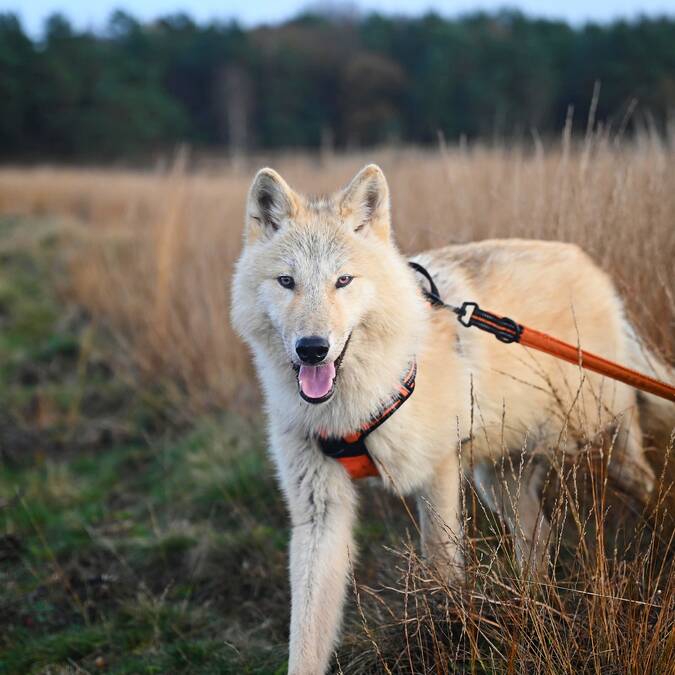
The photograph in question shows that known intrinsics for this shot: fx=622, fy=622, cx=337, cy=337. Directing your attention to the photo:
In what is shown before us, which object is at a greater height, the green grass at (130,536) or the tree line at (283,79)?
the tree line at (283,79)

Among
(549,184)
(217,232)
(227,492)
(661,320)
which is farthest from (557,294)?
(217,232)

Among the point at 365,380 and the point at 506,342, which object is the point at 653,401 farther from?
the point at 365,380

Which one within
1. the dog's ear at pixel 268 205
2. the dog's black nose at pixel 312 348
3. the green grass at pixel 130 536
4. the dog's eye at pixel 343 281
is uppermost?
the dog's ear at pixel 268 205

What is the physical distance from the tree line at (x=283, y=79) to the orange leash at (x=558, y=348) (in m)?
Result: 18.1

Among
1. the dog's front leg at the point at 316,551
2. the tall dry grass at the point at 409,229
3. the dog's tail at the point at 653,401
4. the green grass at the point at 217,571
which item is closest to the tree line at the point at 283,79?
the tall dry grass at the point at 409,229

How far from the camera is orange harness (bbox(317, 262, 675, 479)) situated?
2.49 m

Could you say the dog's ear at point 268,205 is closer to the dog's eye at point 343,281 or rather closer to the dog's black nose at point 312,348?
the dog's eye at point 343,281

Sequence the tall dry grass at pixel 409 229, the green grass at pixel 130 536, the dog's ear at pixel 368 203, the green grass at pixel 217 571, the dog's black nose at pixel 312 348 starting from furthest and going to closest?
the tall dry grass at pixel 409 229 < the green grass at pixel 130 536 < the dog's ear at pixel 368 203 < the dog's black nose at pixel 312 348 < the green grass at pixel 217 571

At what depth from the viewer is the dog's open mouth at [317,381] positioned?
Result: 223 cm

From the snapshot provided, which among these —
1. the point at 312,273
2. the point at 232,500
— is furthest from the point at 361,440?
the point at 232,500

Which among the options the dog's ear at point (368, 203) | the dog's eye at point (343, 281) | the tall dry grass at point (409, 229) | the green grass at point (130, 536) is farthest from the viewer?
the tall dry grass at point (409, 229)

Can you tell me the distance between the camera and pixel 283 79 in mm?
34875

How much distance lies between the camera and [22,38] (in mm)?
31328

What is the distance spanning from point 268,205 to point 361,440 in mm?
1126
